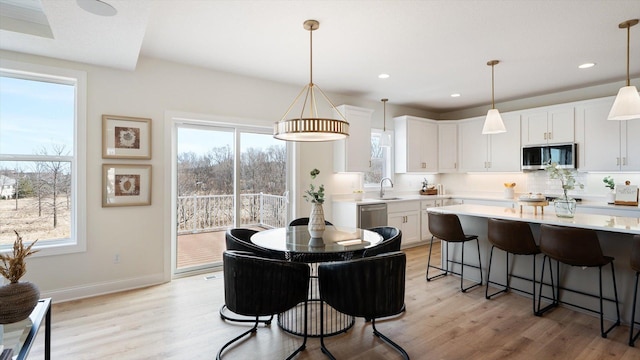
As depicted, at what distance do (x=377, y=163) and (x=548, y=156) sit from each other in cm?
281

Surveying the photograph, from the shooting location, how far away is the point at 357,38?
322 cm

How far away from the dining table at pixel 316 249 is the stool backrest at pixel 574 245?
1.52 metres

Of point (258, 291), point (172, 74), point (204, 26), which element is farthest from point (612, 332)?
point (172, 74)

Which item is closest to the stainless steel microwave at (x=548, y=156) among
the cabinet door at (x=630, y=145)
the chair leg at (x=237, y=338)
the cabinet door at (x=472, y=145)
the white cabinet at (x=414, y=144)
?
the cabinet door at (x=630, y=145)

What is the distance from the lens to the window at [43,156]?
317 centimetres

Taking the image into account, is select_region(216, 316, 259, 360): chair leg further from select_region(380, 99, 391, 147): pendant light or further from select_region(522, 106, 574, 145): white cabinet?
select_region(522, 106, 574, 145): white cabinet

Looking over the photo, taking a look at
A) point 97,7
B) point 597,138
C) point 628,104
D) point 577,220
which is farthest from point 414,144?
point 97,7

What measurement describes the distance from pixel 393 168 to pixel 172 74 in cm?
417

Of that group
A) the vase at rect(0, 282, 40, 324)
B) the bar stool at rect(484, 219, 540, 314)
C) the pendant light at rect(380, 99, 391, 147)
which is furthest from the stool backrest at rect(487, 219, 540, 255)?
the vase at rect(0, 282, 40, 324)

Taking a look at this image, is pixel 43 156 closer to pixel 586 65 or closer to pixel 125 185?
pixel 125 185

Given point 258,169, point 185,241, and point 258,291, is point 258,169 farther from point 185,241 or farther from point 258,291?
point 258,291

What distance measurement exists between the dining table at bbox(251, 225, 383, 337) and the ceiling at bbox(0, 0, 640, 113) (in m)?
1.96

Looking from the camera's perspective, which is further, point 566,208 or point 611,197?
point 611,197

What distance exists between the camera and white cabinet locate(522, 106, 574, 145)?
16.5 feet
